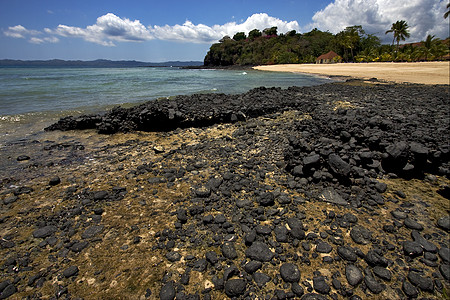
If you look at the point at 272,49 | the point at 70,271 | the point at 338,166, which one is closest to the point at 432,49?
the point at 272,49

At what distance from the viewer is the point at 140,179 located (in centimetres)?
538

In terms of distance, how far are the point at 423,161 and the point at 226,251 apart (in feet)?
17.9

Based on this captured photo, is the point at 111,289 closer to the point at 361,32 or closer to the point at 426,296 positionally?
the point at 426,296

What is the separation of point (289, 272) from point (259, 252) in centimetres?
49

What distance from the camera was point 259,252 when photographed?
3.23m

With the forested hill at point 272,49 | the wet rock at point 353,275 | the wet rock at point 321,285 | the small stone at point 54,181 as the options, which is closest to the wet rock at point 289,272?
the wet rock at point 321,285

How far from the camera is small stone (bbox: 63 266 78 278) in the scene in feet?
9.66

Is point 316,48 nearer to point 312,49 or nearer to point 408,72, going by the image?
point 312,49

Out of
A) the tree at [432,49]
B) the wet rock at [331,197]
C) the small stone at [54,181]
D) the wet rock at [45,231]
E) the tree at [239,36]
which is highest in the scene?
the tree at [239,36]

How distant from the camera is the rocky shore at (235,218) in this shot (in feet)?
9.32

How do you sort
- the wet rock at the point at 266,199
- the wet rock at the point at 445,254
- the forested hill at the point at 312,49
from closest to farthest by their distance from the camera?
the wet rock at the point at 445,254
the wet rock at the point at 266,199
the forested hill at the point at 312,49

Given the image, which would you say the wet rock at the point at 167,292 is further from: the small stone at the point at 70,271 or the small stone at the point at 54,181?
the small stone at the point at 54,181

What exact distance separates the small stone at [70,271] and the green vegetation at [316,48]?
8082 centimetres

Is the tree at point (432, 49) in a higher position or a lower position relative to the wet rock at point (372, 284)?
higher
